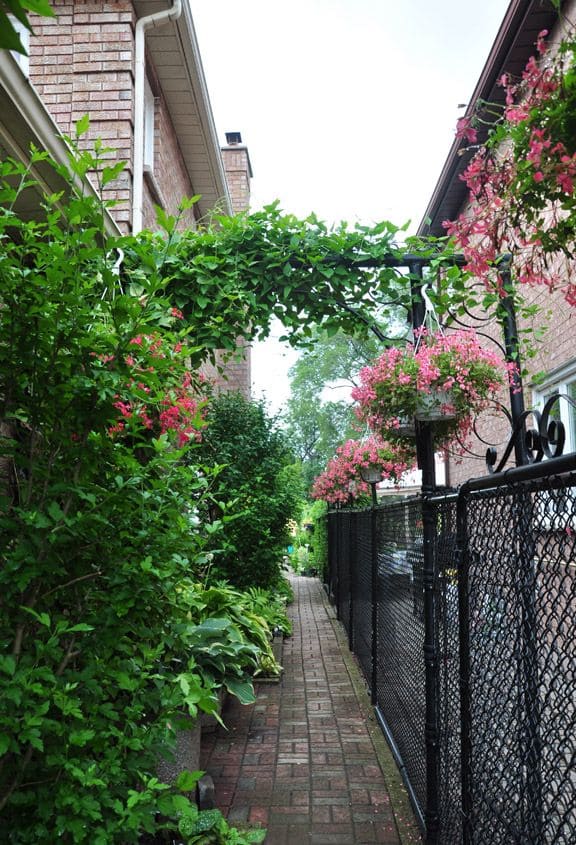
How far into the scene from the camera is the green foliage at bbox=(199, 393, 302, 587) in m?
7.76

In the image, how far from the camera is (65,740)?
87.4 inches

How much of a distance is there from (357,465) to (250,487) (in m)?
3.06

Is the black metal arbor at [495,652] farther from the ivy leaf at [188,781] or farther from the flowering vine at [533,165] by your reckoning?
the ivy leaf at [188,781]

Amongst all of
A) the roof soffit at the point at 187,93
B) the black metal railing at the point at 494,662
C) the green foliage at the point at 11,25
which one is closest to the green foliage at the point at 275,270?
the roof soffit at the point at 187,93

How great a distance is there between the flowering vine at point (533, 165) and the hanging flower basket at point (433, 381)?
9.97ft

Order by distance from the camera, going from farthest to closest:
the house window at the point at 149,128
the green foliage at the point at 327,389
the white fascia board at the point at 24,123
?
the green foliage at the point at 327,389, the house window at the point at 149,128, the white fascia board at the point at 24,123

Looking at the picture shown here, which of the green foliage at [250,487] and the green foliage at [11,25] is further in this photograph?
the green foliage at [250,487]

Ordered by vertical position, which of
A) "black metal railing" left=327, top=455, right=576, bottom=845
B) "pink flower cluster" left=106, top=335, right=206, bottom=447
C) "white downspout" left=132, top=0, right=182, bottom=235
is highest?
"white downspout" left=132, top=0, right=182, bottom=235

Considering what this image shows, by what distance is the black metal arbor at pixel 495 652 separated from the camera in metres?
1.62

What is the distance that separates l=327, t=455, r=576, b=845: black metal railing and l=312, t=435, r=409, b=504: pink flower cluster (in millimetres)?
5189

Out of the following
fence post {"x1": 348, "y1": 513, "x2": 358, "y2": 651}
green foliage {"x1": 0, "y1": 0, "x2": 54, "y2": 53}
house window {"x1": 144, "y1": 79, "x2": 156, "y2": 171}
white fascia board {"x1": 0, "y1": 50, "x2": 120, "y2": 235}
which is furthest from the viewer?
house window {"x1": 144, "y1": 79, "x2": 156, "y2": 171}

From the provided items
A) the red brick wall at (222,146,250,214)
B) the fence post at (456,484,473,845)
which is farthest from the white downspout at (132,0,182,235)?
the red brick wall at (222,146,250,214)

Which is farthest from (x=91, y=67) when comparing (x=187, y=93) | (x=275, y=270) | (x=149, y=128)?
(x=275, y=270)

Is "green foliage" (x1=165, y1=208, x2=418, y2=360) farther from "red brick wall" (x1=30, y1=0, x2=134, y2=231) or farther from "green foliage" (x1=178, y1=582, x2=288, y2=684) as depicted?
"green foliage" (x1=178, y1=582, x2=288, y2=684)
